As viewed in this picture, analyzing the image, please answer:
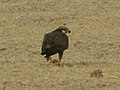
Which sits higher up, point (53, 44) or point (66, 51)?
point (53, 44)

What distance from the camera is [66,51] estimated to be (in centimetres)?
1534

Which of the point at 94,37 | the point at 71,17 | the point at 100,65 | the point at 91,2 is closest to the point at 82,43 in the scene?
the point at 94,37

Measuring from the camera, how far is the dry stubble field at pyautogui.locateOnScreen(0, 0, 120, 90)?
1063 centimetres

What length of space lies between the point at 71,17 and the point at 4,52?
684 centimetres

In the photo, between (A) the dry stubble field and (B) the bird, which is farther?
(B) the bird

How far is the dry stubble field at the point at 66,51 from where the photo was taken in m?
10.6

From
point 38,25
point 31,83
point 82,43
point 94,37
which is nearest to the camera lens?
point 31,83

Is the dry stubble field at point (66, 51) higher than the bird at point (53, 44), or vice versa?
the bird at point (53, 44)

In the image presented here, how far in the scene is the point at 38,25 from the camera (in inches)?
800

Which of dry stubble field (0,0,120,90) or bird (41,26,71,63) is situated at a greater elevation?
bird (41,26,71,63)

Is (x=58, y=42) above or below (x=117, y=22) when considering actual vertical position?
above

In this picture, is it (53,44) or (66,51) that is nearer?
(53,44)

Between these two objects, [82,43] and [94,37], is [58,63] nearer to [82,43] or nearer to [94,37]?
[82,43]

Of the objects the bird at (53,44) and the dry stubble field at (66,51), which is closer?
the dry stubble field at (66,51)
